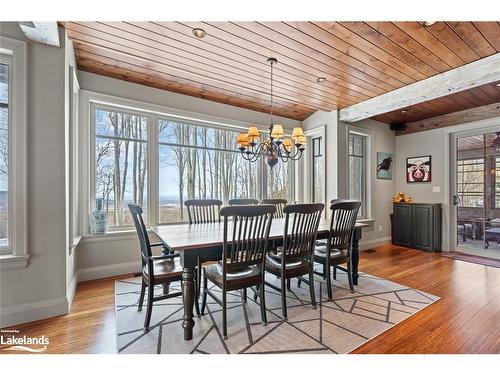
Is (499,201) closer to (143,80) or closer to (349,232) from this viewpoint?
(349,232)

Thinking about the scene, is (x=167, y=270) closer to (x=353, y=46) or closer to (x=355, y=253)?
(x=355, y=253)

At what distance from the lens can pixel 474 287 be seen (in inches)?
117

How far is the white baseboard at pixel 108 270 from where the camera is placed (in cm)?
317

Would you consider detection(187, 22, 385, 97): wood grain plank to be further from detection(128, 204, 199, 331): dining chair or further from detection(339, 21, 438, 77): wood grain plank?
detection(128, 204, 199, 331): dining chair

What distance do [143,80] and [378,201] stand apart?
16.2 feet

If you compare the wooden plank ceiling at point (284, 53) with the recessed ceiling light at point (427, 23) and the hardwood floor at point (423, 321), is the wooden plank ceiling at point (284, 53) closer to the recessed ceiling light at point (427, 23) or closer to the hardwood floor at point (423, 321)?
the recessed ceiling light at point (427, 23)

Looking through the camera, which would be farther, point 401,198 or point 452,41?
point 401,198

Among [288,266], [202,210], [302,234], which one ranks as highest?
[202,210]

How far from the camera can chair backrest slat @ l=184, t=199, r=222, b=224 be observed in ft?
10.7

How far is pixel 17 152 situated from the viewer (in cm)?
217

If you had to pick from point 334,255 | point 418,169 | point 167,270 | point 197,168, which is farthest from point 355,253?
point 418,169

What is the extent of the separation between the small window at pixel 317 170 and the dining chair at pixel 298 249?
2615 millimetres

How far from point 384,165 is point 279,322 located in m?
4.51

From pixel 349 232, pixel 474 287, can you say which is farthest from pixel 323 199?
pixel 474 287
